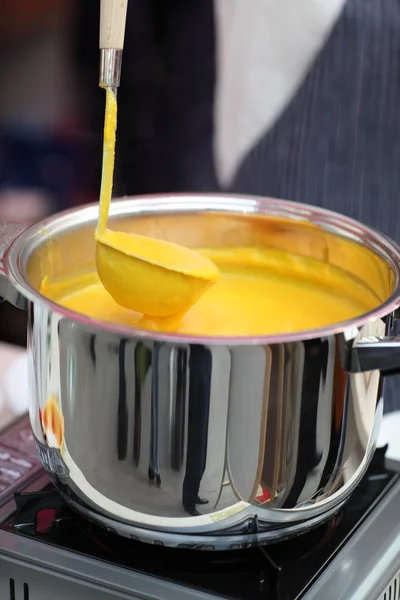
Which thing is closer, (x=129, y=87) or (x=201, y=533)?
(x=201, y=533)

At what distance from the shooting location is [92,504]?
1.89 ft

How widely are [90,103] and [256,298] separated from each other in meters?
0.73

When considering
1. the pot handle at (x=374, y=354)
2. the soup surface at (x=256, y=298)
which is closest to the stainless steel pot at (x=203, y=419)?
the pot handle at (x=374, y=354)

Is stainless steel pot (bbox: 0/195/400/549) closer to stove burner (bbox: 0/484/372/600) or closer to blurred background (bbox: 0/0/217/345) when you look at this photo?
stove burner (bbox: 0/484/372/600)

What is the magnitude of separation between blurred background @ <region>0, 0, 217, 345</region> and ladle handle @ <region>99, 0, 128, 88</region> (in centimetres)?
66

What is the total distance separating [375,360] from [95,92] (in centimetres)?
98

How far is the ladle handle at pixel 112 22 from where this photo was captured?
1.83ft

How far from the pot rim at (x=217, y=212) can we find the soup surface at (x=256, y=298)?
2.1 inches

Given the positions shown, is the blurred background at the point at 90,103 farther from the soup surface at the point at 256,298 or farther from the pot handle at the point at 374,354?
the pot handle at the point at 374,354

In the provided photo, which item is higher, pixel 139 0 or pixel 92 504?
pixel 139 0

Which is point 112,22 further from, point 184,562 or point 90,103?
point 90,103

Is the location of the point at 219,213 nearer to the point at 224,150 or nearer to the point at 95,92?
the point at 224,150

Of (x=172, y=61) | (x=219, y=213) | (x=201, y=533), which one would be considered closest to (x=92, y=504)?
(x=201, y=533)

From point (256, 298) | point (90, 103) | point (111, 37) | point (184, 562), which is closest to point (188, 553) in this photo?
point (184, 562)
